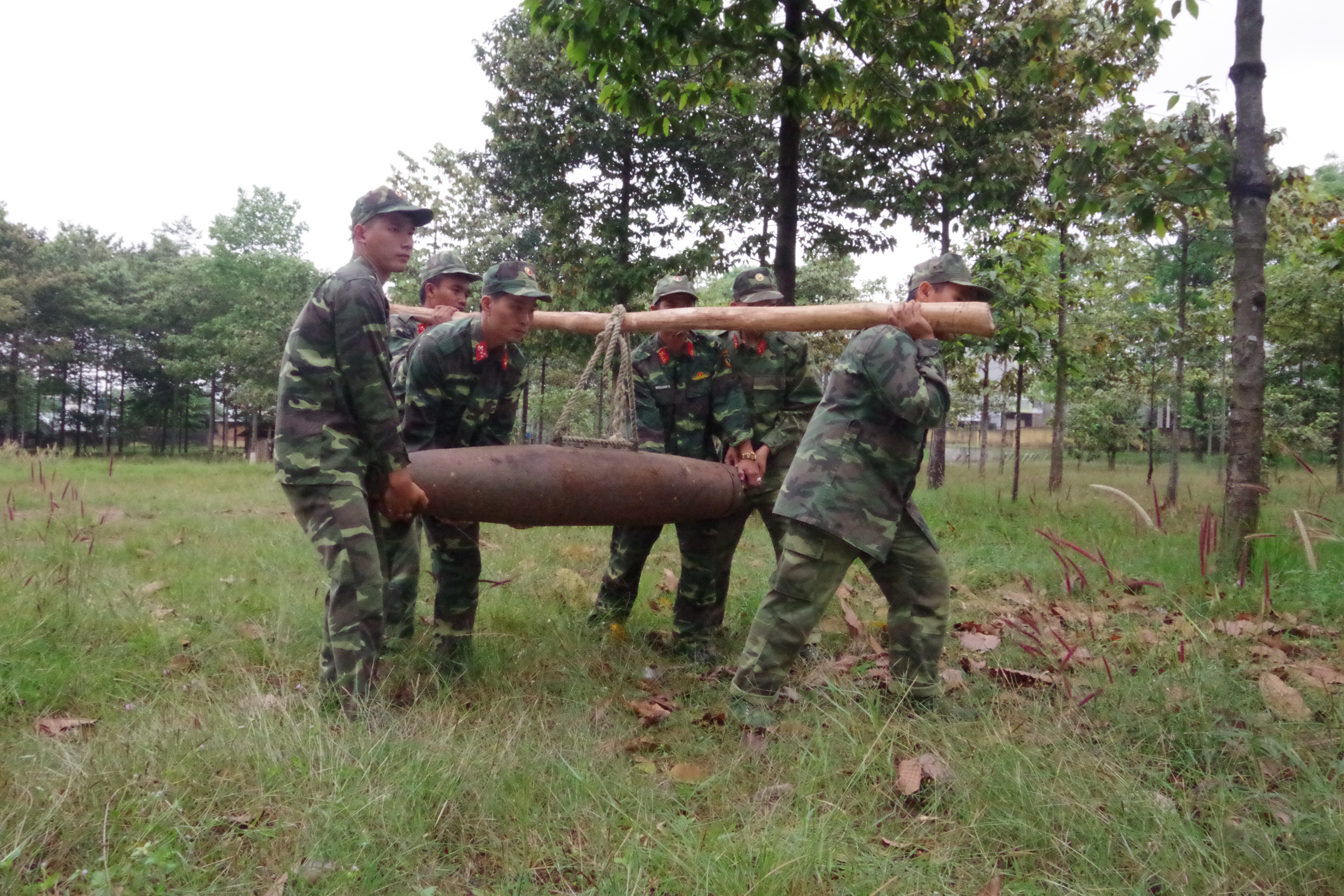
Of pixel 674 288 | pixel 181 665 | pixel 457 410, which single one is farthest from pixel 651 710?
pixel 674 288

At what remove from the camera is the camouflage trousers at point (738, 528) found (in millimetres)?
5047

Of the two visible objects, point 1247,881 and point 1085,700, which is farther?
point 1085,700

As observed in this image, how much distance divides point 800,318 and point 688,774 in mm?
2104

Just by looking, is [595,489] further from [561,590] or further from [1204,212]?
[1204,212]

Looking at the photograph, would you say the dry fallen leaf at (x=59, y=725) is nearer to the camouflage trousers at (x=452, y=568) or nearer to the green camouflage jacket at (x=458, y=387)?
the camouflage trousers at (x=452, y=568)

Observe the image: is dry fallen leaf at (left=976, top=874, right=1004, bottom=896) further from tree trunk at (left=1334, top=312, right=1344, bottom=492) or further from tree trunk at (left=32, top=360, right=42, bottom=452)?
tree trunk at (left=32, top=360, right=42, bottom=452)

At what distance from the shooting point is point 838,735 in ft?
10.9

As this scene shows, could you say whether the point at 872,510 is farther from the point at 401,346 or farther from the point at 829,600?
the point at 401,346

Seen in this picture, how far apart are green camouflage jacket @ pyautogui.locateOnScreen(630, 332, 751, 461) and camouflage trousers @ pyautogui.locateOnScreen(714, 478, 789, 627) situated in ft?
1.26

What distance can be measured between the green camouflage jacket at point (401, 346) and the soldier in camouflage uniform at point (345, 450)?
172 millimetres

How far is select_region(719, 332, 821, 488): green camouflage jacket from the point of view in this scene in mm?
5363

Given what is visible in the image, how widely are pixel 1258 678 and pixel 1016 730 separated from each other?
4.61ft

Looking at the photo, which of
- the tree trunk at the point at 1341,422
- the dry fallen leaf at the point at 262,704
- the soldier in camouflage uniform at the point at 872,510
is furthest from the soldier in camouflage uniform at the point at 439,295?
the tree trunk at the point at 1341,422

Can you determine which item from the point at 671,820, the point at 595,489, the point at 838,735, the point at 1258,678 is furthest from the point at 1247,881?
the point at 595,489
